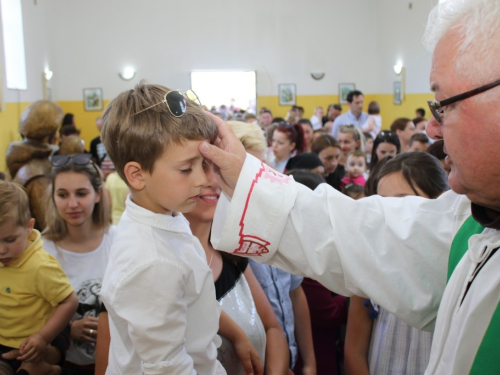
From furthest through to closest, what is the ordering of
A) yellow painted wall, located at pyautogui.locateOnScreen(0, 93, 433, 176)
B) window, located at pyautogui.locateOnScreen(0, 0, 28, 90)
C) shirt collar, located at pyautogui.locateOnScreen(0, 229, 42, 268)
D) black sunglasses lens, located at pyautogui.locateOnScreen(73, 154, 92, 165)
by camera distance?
yellow painted wall, located at pyautogui.locateOnScreen(0, 93, 433, 176)
window, located at pyautogui.locateOnScreen(0, 0, 28, 90)
black sunglasses lens, located at pyautogui.locateOnScreen(73, 154, 92, 165)
shirt collar, located at pyautogui.locateOnScreen(0, 229, 42, 268)

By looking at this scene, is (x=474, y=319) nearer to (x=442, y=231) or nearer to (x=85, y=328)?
(x=442, y=231)

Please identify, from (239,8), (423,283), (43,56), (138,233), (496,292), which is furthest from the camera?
(239,8)

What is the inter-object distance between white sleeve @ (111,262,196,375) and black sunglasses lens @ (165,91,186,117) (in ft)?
1.41

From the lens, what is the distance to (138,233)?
4.75 feet

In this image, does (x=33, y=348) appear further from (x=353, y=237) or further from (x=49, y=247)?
(x=353, y=237)

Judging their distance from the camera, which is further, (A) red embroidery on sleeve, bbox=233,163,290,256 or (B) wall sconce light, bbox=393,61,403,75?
(B) wall sconce light, bbox=393,61,403,75

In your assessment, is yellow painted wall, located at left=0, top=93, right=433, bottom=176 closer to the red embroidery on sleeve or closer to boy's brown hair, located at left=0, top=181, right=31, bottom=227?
boy's brown hair, located at left=0, top=181, right=31, bottom=227

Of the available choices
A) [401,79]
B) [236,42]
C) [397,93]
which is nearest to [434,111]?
[401,79]

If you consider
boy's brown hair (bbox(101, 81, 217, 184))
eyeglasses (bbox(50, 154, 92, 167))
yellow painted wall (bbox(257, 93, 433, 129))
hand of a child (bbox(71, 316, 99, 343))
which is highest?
yellow painted wall (bbox(257, 93, 433, 129))

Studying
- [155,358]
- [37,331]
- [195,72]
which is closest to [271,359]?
[155,358]

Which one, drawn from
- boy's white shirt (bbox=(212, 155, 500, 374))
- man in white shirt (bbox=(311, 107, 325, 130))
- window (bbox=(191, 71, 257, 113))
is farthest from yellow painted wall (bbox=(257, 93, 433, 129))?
boy's white shirt (bbox=(212, 155, 500, 374))

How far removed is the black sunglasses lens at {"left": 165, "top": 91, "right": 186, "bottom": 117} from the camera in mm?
1444

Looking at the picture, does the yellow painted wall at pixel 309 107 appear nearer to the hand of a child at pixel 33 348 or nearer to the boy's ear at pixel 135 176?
the hand of a child at pixel 33 348

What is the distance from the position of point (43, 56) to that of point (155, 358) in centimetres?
1211
